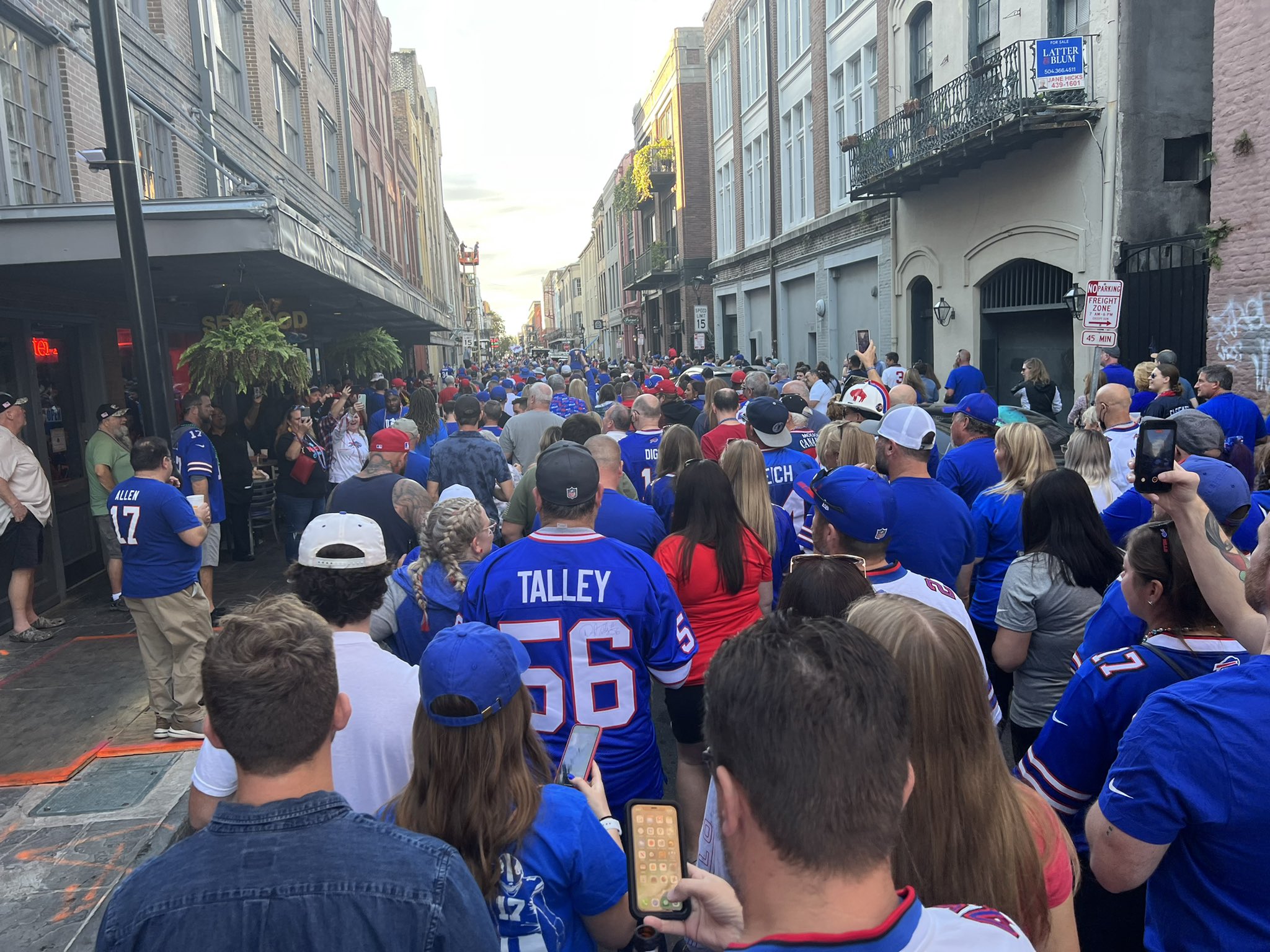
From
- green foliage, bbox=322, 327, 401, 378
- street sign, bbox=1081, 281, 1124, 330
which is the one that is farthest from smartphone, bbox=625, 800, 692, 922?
green foliage, bbox=322, 327, 401, 378

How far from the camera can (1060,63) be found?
42.4 feet

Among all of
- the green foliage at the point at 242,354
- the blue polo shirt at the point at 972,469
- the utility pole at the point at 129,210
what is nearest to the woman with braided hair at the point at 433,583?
the utility pole at the point at 129,210

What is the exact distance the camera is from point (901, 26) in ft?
62.1

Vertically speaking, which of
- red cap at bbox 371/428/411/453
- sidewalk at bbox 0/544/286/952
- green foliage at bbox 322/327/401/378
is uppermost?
green foliage at bbox 322/327/401/378

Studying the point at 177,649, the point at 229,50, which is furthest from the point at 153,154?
the point at 177,649

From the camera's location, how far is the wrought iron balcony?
13.0 m

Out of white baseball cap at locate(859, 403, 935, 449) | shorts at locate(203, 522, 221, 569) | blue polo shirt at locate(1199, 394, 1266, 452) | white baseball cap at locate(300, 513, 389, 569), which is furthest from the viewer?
shorts at locate(203, 522, 221, 569)

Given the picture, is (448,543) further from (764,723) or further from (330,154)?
(330,154)

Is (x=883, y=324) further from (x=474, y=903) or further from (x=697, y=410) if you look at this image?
(x=474, y=903)

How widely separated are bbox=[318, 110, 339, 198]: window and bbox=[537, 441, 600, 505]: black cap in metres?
22.1

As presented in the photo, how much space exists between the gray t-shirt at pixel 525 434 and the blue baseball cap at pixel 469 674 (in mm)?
6285

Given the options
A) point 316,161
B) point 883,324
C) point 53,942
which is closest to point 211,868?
point 53,942

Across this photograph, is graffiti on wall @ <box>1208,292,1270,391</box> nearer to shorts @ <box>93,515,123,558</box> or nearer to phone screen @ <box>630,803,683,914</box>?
phone screen @ <box>630,803,683,914</box>

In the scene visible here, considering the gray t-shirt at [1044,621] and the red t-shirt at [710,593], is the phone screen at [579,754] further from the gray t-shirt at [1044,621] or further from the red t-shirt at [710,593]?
the gray t-shirt at [1044,621]
